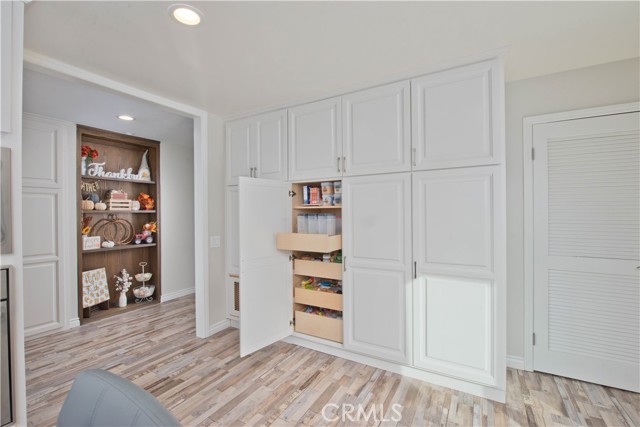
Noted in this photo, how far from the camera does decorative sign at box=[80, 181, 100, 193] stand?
12.2 feet

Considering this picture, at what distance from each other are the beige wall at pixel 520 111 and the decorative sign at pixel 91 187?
4771 millimetres

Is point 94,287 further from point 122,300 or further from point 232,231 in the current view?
point 232,231

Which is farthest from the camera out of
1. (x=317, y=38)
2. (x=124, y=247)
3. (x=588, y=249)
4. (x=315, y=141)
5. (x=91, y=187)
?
(x=124, y=247)

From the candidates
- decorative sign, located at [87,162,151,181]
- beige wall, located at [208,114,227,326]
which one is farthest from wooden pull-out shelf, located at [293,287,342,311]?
decorative sign, located at [87,162,151,181]

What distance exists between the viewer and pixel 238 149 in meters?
3.21

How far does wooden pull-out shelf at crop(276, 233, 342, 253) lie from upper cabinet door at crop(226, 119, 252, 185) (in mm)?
904

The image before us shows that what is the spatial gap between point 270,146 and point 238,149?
0.46 metres

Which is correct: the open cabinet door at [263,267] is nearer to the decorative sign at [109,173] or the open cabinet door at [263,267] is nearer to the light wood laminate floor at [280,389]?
the light wood laminate floor at [280,389]

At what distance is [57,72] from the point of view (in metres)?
2.04

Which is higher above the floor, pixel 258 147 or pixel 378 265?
pixel 258 147

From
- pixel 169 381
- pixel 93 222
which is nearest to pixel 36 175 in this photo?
pixel 93 222

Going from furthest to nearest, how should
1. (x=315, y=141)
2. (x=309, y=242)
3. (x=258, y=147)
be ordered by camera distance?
1. (x=258, y=147)
2. (x=315, y=141)
3. (x=309, y=242)

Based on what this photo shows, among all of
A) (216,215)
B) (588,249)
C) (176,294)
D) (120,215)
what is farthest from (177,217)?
(588,249)

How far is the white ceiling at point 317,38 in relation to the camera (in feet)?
5.12
